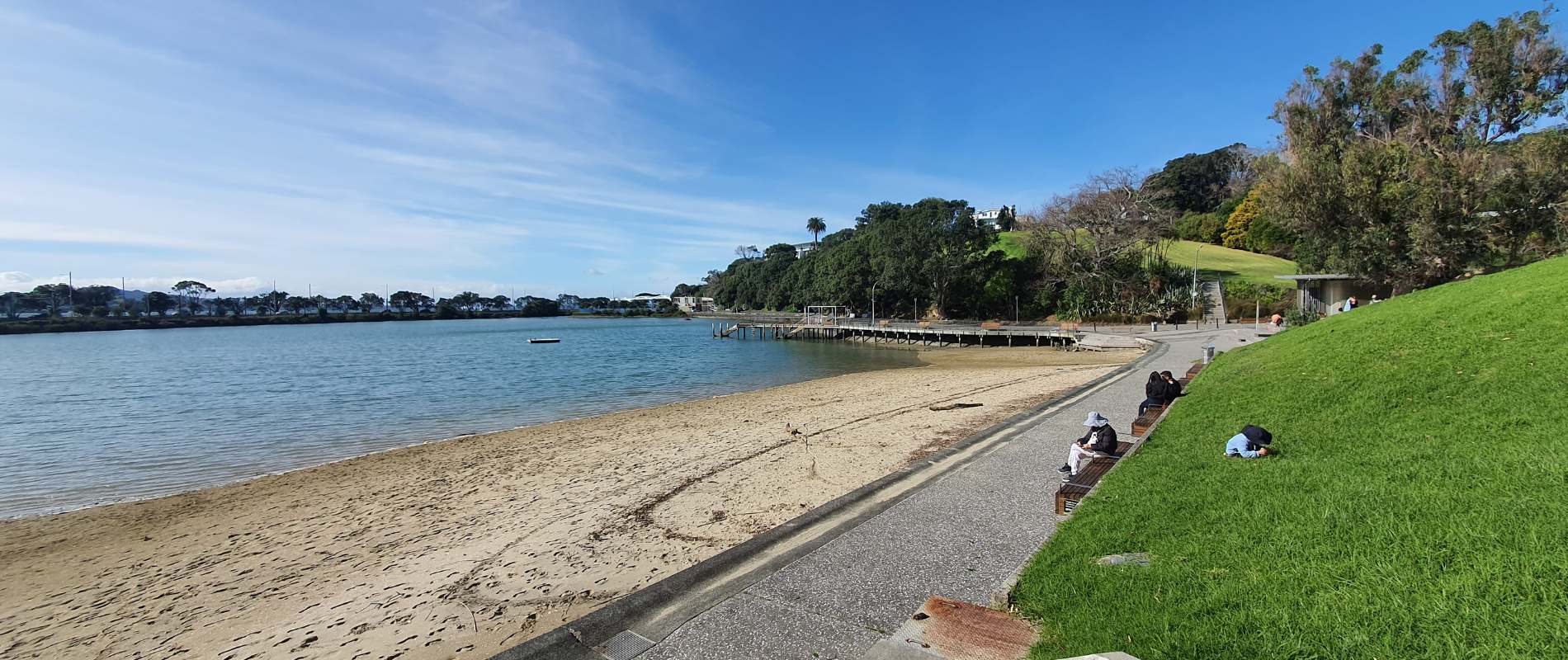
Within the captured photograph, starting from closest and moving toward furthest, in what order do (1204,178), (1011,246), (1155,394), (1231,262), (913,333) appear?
(1155,394), (913,333), (1231,262), (1011,246), (1204,178)

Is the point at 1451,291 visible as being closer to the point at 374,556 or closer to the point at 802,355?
the point at 374,556

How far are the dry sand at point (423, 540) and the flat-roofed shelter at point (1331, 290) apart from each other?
22.1m

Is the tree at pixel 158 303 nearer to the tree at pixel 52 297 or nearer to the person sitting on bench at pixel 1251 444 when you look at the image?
the tree at pixel 52 297

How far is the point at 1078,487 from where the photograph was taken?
6039 mm

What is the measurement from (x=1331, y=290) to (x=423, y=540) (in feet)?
116

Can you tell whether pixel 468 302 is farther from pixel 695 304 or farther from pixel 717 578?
pixel 717 578

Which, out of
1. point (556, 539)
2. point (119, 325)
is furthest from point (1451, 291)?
point (119, 325)

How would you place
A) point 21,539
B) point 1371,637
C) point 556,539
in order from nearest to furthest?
point 1371,637, point 556,539, point 21,539

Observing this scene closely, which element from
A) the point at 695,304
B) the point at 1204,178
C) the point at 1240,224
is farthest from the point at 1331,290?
the point at 695,304

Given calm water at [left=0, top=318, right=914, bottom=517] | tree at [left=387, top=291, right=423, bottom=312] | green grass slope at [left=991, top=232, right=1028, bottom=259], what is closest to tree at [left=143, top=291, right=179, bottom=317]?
tree at [left=387, top=291, right=423, bottom=312]

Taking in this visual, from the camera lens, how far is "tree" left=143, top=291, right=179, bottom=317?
433 ft

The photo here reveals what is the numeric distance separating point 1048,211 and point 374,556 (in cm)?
5790

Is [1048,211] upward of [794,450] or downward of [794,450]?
upward

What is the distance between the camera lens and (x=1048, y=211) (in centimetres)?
5638
